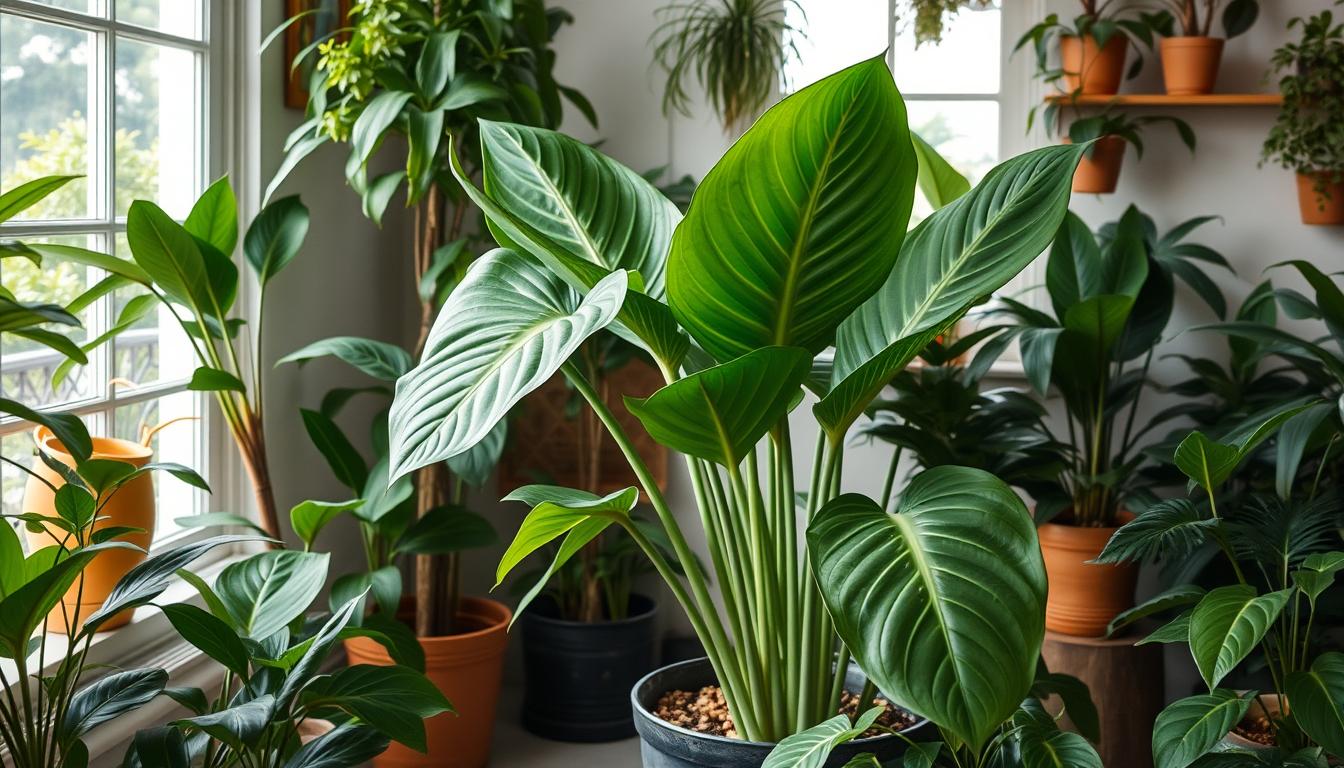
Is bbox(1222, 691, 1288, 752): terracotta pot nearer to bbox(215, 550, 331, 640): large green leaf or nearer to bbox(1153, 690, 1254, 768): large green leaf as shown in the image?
bbox(1153, 690, 1254, 768): large green leaf

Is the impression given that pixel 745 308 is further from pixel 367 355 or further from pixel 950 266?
pixel 367 355

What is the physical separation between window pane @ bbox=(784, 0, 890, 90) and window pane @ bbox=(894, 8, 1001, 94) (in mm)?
75

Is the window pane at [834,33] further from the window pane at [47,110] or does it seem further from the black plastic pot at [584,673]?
the window pane at [47,110]

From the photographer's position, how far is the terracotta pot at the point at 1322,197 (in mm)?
2836

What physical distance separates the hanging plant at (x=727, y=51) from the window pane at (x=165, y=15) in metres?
1.14

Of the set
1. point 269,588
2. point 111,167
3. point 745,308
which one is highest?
point 111,167

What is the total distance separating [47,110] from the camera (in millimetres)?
2064

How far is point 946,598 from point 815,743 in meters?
0.27

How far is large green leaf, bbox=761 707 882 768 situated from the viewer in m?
1.33

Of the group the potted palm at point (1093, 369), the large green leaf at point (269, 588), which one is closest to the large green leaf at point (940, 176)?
the potted palm at point (1093, 369)

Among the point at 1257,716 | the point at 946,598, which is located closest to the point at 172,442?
A: the point at 946,598

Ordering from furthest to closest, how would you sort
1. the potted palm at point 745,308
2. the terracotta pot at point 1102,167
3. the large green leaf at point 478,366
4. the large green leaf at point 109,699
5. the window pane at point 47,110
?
the terracotta pot at point 1102,167 → the window pane at point 47,110 → the large green leaf at point 109,699 → the potted palm at point 745,308 → the large green leaf at point 478,366

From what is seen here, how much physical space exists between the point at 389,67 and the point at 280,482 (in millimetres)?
918

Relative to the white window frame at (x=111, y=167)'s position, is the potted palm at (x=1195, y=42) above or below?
above
